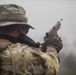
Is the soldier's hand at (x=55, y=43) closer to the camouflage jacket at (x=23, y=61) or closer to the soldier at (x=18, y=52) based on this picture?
the soldier at (x=18, y=52)

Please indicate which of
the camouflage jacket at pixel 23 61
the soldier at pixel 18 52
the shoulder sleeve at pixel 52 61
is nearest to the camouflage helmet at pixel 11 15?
the soldier at pixel 18 52

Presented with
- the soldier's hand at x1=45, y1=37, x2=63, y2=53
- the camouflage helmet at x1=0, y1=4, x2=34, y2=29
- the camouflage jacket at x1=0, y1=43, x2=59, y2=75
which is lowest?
the camouflage jacket at x1=0, y1=43, x2=59, y2=75

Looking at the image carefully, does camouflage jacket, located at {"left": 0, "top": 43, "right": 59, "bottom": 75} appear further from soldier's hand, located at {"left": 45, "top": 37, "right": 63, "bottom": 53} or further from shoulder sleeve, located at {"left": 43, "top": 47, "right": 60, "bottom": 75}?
soldier's hand, located at {"left": 45, "top": 37, "right": 63, "bottom": 53}

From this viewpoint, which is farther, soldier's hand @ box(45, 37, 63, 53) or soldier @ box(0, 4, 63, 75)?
soldier's hand @ box(45, 37, 63, 53)

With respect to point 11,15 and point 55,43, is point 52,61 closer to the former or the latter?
point 55,43

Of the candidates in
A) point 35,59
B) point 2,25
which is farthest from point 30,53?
point 2,25

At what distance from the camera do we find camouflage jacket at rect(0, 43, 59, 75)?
20.1ft

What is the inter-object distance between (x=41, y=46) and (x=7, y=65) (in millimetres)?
989

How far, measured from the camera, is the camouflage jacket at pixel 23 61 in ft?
20.1

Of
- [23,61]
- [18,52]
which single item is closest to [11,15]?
[18,52]

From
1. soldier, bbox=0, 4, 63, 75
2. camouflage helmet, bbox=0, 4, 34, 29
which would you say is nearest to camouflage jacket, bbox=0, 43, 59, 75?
soldier, bbox=0, 4, 63, 75

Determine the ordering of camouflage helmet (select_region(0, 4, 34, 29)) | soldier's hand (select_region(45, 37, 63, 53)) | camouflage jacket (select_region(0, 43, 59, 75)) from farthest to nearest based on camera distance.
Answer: soldier's hand (select_region(45, 37, 63, 53)), camouflage helmet (select_region(0, 4, 34, 29)), camouflage jacket (select_region(0, 43, 59, 75))

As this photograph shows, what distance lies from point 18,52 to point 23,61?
0.12 metres

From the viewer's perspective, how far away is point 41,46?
275 inches
